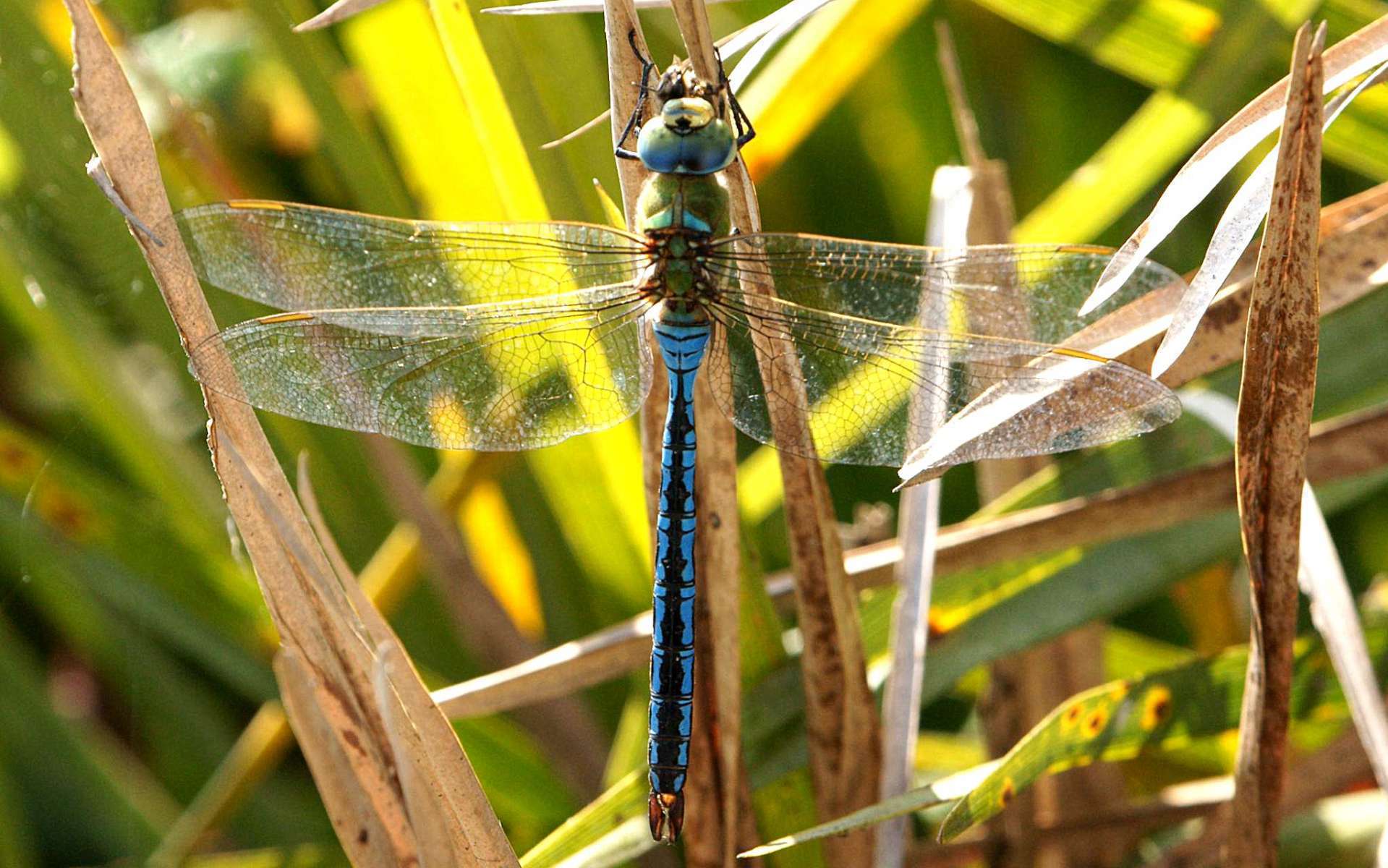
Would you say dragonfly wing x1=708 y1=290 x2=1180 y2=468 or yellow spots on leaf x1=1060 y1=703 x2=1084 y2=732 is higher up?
dragonfly wing x1=708 y1=290 x2=1180 y2=468

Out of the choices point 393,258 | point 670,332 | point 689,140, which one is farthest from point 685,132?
point 393,258

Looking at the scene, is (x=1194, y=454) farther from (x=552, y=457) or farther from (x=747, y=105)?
(x=552, y=457)

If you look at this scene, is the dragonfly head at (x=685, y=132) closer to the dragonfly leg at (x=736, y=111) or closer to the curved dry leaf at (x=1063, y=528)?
the dragonfly leg at (x=736, y=111)

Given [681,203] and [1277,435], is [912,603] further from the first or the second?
[681,203]

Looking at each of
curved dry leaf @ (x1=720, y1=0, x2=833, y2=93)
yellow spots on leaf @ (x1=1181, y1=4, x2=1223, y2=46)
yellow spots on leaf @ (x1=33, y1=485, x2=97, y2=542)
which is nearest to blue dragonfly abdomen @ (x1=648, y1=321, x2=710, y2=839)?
curved dry leaf @ (x1=720, y1=0, x2=833, y2=93)

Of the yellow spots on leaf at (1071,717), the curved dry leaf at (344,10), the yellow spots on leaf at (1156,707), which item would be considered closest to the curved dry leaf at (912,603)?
the yellow spots on leaf at (1071,717)

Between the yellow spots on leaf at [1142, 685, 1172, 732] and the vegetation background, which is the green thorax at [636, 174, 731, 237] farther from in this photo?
the yellow spots on leaf at [1142, 685, 1172, 732]
